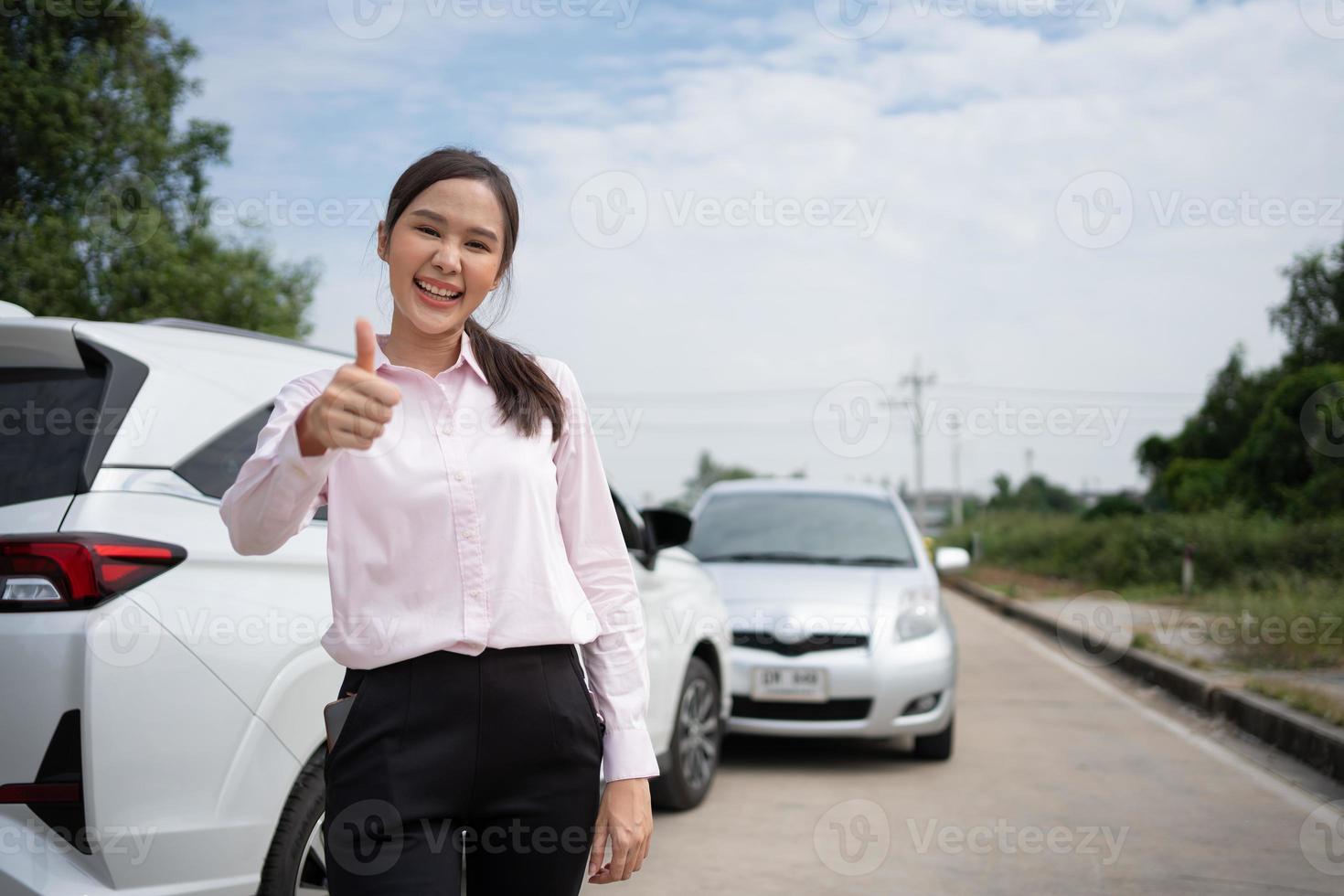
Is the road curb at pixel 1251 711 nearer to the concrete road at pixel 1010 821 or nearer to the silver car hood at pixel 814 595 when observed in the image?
the concrete road at pixel 1010 821

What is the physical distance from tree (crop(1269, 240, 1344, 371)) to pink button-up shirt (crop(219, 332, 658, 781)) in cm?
4221

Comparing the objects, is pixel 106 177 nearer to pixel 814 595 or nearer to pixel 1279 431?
pixel 814 595

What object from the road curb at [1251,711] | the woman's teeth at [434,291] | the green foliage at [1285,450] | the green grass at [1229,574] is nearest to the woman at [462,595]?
the woman's teeth at [434,291]

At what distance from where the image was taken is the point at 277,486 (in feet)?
5.61

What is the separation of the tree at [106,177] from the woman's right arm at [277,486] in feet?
53.0

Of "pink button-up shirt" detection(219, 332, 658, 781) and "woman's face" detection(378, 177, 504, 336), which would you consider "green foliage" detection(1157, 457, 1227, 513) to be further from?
"woman's face" detection(378, 177, 504, 336)

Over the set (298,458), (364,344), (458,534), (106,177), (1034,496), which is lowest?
(1034,496)

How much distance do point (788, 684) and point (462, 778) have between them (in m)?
5.13

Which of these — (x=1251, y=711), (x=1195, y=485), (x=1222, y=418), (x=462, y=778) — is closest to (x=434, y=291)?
(x=462, y=778)

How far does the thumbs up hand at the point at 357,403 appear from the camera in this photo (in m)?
1.57

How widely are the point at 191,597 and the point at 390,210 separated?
1.31 metres

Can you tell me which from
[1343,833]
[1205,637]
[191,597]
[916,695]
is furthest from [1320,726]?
[191,597]

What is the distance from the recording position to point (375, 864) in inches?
70.9

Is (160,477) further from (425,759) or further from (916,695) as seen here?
(916,695)
